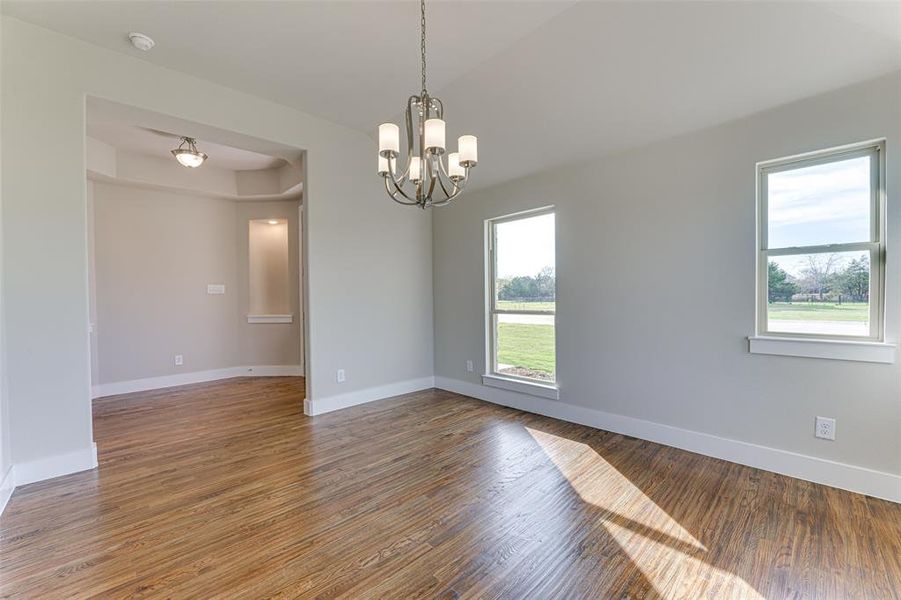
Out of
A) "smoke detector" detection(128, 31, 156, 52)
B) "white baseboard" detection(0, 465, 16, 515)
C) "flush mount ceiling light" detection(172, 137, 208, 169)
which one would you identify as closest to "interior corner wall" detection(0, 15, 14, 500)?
"white baseboard" detection(0, 465, 16, 515)

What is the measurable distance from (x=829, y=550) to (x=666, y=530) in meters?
0.68

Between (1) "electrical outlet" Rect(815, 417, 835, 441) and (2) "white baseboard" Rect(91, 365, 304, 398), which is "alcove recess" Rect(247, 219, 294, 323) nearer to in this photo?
(2) "white baseboard" Rect(91, 365, 304, 398)

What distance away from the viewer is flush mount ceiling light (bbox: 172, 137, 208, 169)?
4.01m

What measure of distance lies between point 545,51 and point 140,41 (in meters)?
2.78

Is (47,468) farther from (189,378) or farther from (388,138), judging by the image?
(388,138)

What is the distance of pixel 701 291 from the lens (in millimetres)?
2838

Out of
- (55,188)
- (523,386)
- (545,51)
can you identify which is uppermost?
(545,51)

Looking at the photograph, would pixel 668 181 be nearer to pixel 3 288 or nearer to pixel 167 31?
pixel 167 31

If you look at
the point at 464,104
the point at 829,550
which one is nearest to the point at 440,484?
the point at 829,550

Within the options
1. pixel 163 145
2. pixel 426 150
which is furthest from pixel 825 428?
pixel 163 145

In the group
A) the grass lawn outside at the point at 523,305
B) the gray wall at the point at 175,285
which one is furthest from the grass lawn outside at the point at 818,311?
the gray wall at the point at 175,285

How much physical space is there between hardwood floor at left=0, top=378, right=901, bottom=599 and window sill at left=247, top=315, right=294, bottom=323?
270 centimetres

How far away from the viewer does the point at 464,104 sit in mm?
3328

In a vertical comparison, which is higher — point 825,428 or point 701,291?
point 701,291
